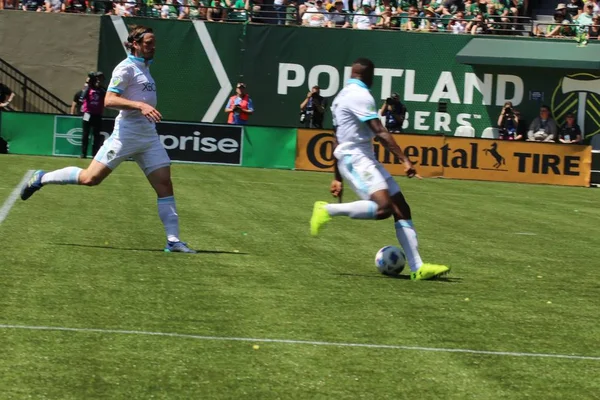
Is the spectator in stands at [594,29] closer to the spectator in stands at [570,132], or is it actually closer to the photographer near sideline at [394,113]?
the spectator in stands at [570,132]

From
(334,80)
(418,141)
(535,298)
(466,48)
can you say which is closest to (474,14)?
(466,48)

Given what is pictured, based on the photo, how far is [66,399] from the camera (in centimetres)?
564

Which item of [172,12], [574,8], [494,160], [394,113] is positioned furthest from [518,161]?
[172,12]

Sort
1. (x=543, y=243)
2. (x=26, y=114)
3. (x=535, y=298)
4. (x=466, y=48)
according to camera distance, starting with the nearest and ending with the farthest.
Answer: (x=535, y=298) < (x=543, y=243) < (x=26, y=114) < (x=466, y=48)

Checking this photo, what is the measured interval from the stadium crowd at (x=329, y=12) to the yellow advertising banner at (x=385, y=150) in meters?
5.82

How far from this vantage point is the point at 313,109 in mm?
33125

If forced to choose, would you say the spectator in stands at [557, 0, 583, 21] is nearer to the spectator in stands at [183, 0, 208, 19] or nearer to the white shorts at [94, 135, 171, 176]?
the spectator in stands at [183, 0, 208, 19]

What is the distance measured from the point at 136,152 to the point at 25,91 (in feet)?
78.6

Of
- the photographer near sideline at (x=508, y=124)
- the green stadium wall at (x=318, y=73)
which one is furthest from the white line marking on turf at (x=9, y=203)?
the photographer near sideline at (x=508, y=124)

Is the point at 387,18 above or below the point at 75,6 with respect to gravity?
above

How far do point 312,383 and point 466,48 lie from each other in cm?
2944

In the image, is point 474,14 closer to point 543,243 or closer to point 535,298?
point 543,243

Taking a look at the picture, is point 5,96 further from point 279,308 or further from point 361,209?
point 279,308

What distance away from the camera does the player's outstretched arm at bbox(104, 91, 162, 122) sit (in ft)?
36.1
